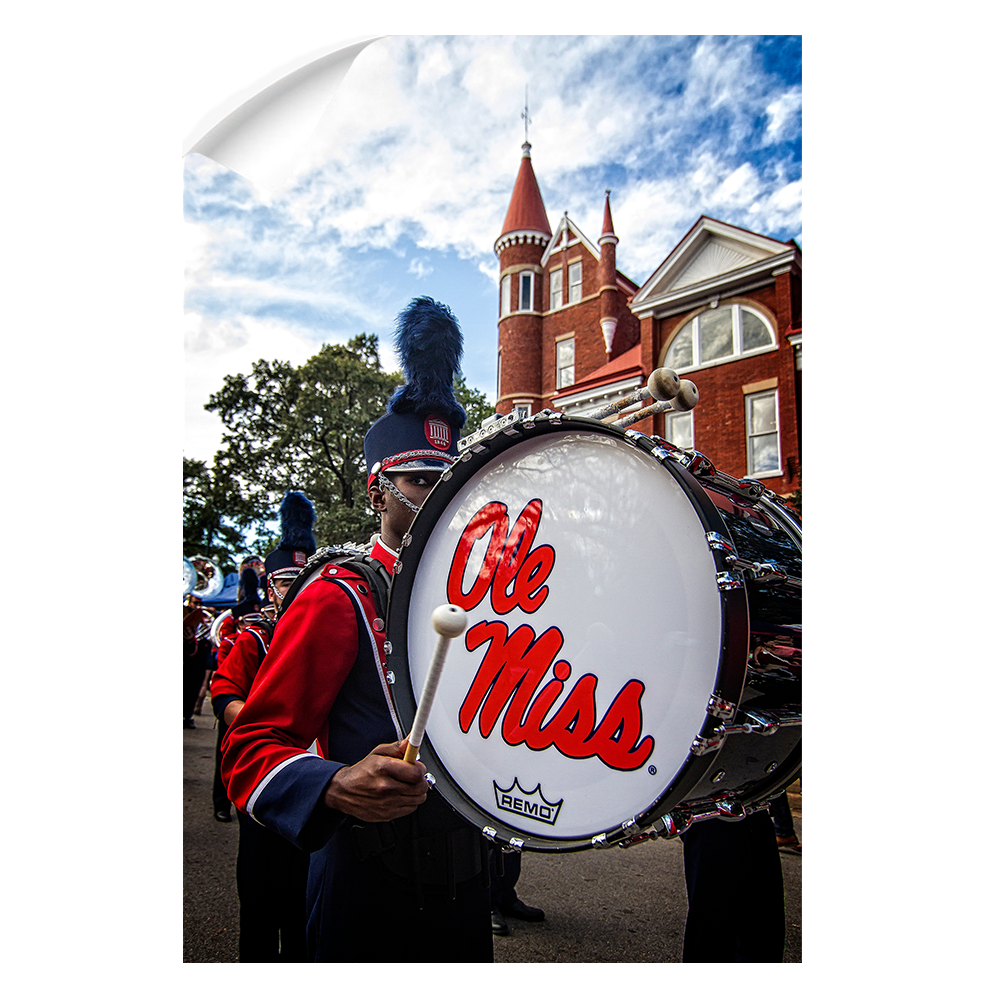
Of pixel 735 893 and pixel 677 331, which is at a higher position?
pixel 677 331

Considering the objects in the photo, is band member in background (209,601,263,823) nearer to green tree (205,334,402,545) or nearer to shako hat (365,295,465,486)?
green tree (205,334,402,545)

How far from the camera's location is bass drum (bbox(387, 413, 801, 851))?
1.06 m

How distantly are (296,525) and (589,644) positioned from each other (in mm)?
3209

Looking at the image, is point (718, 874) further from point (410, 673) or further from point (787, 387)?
point (787, 387)

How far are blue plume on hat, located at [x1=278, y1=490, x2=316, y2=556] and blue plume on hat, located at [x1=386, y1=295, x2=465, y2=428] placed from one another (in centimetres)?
228

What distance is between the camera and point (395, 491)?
5.95 ft

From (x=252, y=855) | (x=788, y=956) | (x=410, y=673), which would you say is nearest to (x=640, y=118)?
(x=410, y=673)

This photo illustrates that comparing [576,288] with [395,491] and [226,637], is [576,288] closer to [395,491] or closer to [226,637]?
[226,637]

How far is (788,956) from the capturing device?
78.2 inches

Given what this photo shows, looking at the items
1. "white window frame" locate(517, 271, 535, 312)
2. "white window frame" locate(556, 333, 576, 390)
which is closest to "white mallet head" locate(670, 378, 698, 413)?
"white window frame" locate(517, 271, 535, 312)

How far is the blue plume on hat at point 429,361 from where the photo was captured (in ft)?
6.43


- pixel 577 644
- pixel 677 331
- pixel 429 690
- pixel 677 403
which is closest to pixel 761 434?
pixel 677 403
